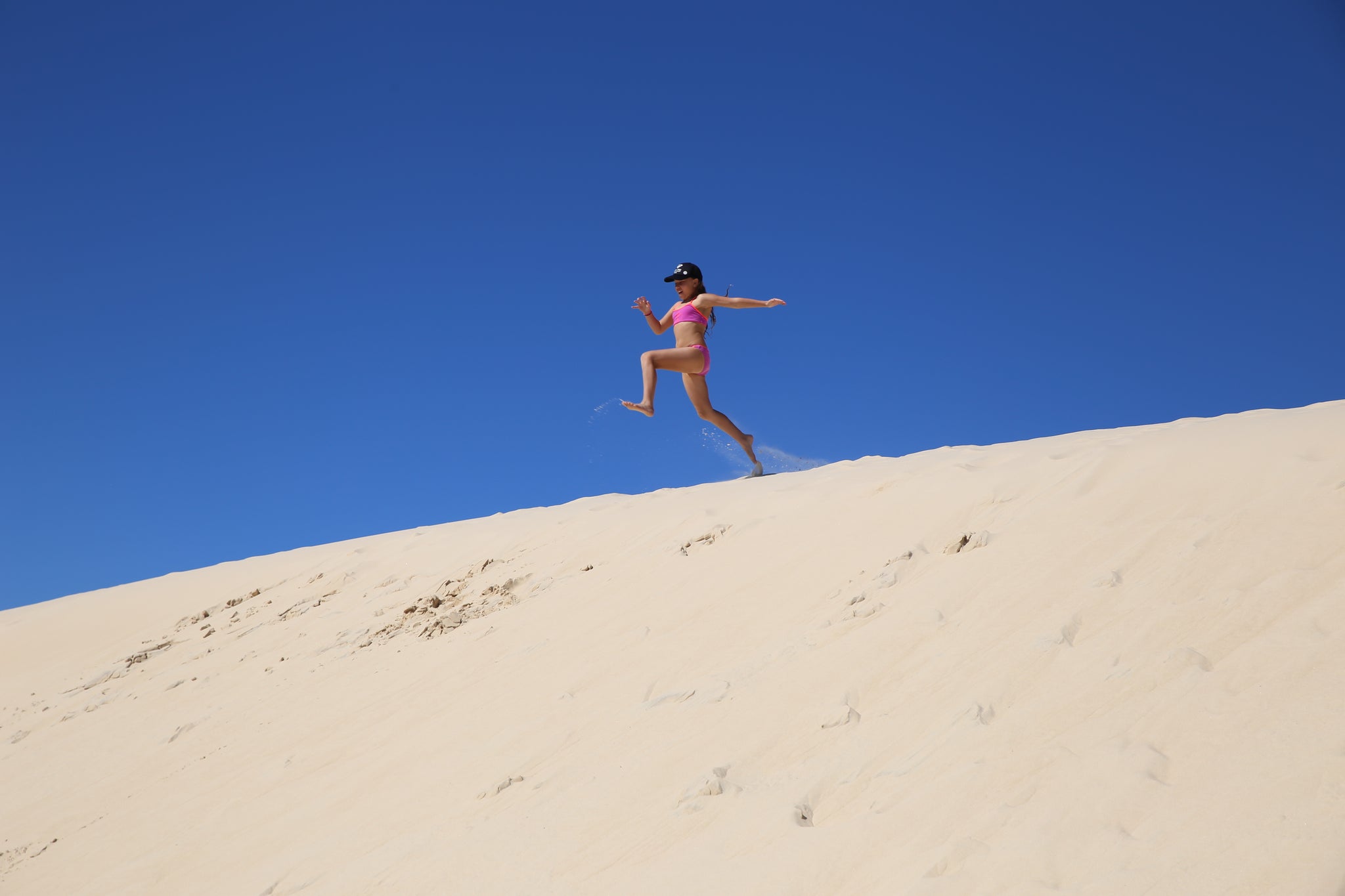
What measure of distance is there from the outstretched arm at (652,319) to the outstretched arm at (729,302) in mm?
367

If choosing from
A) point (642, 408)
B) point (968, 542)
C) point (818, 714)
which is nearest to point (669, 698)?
point (818, 714)

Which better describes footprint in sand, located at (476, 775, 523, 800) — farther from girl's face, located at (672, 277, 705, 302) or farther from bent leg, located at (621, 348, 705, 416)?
girl's face, located at (672, 277, 705, 302)

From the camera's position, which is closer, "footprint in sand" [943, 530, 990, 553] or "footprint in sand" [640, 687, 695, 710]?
"footprint in sand" [640, 687, 695, 710]

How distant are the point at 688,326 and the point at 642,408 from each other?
1.00 metres

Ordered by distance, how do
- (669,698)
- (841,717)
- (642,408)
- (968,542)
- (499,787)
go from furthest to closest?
1. (642,408)
2. (968,542)
3. (669,698)
4. (499,787)
5. (841,717)

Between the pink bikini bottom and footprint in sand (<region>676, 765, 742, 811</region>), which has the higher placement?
the pink bikini bottom

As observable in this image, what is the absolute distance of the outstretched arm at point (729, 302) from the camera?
724cm

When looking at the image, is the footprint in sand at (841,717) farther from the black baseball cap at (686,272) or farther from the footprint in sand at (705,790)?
the black baseball cap at (686,272)

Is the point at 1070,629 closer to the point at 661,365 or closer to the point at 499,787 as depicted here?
the point at 499,787

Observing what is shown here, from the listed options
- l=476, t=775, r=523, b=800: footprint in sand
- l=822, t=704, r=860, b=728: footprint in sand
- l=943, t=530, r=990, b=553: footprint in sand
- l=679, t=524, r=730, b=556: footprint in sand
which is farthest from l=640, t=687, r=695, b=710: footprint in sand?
l=679, t=524, r=730, b=556: footprint in sand

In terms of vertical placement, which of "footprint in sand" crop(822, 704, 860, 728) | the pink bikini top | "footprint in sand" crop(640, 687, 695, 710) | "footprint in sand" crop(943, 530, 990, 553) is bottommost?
"footprint in sand" crop(822, 704, 860, 728)

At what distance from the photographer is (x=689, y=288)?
7.61 metres

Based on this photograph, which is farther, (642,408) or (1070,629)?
(642,408)

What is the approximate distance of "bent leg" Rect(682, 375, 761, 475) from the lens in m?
7.34
